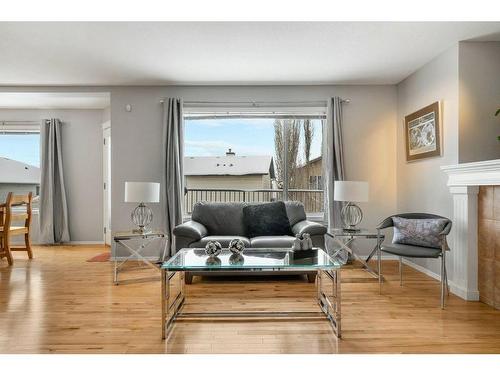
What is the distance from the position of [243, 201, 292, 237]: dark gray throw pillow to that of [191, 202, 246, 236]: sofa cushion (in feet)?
0.33

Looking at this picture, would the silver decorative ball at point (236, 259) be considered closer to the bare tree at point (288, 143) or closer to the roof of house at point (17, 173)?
the bare tree at point (288, 143)

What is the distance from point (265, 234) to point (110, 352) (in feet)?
8.06

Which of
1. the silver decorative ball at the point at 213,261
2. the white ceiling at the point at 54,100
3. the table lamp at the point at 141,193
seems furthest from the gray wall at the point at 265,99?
the silver decorative ball at the point at 213,261

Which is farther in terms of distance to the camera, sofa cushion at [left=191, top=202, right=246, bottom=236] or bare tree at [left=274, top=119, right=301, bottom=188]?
bare tree at [left=274, top=119, right=301, bottom=188]

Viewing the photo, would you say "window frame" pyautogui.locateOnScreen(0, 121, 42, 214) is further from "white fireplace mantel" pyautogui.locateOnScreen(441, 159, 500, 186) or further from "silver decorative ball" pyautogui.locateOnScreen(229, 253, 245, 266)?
"white fireplace mantel" pyautogui.locateOnScreen(441, 159, 500, 186)

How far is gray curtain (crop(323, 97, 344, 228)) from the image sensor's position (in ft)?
16.7

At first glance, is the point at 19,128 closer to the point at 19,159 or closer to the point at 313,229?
the point at 19,159

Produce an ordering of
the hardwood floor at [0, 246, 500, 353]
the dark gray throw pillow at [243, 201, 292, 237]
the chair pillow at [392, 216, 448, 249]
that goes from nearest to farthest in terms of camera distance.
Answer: the hardwood floor at [0, 246, 500, 353] → the chair pillow at [392, 216, 448, 249] → the dark gray throw pillow at [243, 201, 292, 237]

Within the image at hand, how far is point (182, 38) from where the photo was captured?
3590 mm

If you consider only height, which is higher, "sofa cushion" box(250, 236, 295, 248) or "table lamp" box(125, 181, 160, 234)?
"table lamp" box(125, 181, 160, 234)

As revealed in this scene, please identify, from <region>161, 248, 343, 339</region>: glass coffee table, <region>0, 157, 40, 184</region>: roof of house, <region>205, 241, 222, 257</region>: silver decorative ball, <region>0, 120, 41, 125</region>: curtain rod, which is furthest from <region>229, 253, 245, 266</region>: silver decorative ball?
<region>0, 120, 41, 125</region>: curtain rod

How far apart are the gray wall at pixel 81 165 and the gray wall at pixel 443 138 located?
206 inches

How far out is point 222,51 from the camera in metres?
3.92
